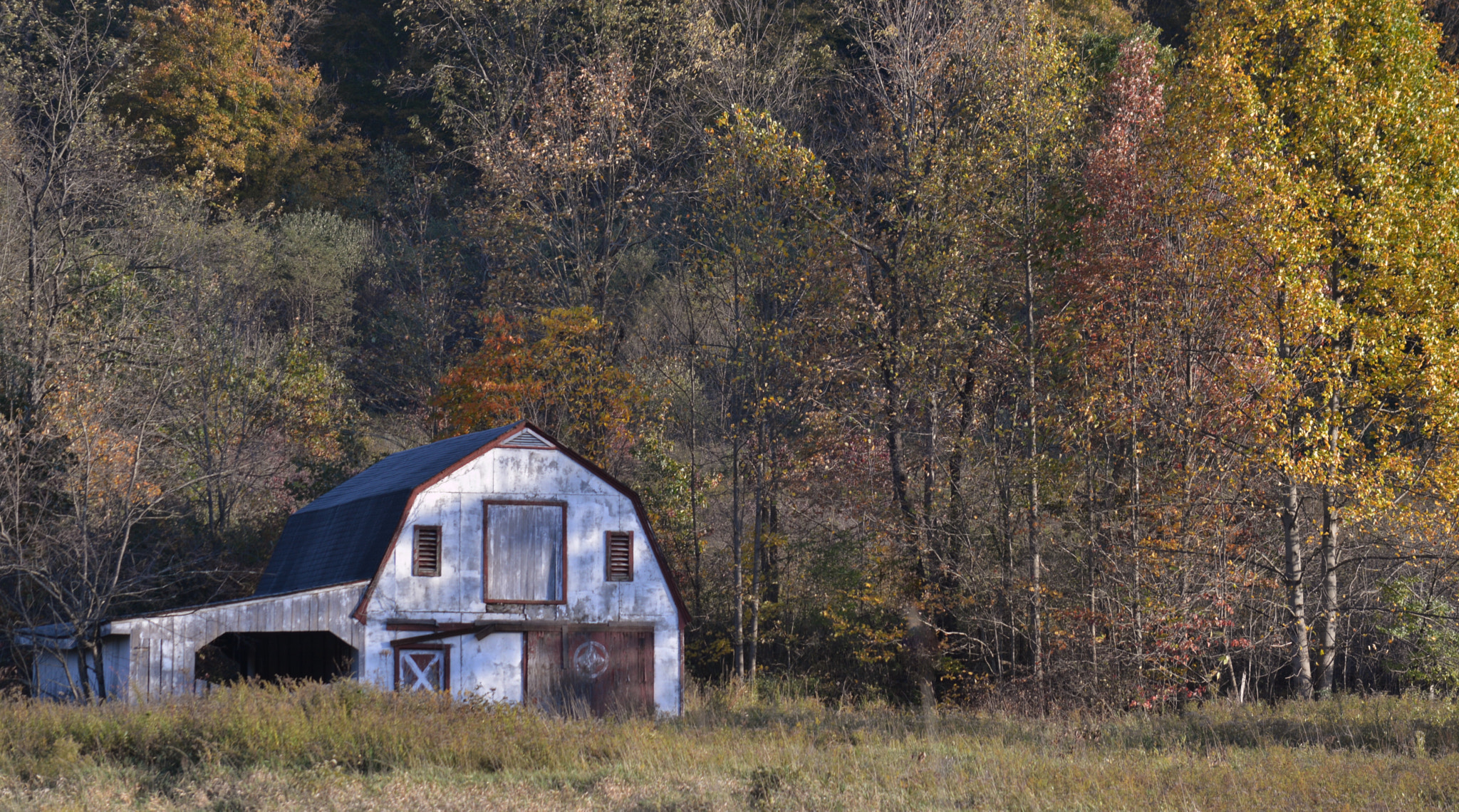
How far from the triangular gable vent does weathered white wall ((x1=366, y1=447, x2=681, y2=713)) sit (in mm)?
136

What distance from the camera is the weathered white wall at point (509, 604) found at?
76.9ft

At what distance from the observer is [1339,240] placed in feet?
69.5

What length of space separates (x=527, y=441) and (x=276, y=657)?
25.5 feet

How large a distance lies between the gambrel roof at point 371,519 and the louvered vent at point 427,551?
0.55 meters

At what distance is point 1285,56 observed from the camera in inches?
866

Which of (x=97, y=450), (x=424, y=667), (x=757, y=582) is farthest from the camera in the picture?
(x=757, y=582)

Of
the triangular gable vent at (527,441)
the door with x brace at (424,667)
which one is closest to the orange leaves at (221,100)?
the triangular gable vent at (527,441)

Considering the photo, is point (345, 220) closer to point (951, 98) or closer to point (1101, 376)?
point (951, 98)

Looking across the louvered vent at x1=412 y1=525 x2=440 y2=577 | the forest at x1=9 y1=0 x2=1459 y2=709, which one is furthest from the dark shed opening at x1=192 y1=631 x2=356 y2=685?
the forest at x1=9 y1=0 x2=1459 y2=709

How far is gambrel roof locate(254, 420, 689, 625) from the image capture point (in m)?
23.9

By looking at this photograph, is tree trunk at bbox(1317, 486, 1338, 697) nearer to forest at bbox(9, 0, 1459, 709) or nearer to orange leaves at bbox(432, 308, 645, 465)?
forest at bbox(9, 0, 1459, 709)

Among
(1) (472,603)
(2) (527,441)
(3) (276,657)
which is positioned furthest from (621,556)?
(3) (276,657)

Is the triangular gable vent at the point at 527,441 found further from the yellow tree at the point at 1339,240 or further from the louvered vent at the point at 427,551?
the yellow tree at the point at 1339,240

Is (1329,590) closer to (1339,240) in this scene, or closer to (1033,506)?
(1033,506)
